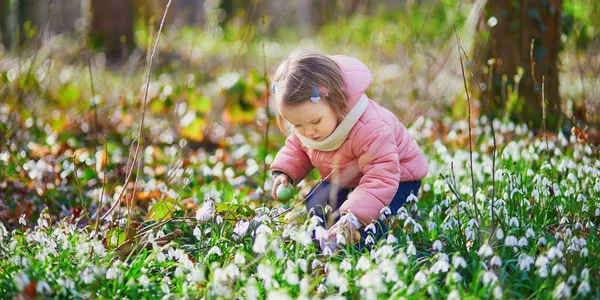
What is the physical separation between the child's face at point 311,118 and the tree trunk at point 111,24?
26.1 feet

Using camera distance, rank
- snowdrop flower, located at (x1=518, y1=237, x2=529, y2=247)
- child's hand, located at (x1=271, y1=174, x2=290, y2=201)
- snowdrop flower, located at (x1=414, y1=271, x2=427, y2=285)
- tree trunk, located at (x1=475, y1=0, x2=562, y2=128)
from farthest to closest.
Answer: tree trunk, located at (x1=475, y1=0, x2=562, y2=128), child's hand, located at (x1=271, y1=174, x2=290, y2=201), snowdrop flower, located at (x1=518, y1=237, x2=529, y2=247), snowdrop flower, located at (x1=414, y1=271, x2=427, y2=285)

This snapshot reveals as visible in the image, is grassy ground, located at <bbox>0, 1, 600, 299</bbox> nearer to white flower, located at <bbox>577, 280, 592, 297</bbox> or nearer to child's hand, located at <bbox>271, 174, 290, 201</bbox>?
white flower, located at <bbox>577, 280, 592, 297</bbox>

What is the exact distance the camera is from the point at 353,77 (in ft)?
9.93

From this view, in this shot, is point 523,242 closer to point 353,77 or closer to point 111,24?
point 353,77

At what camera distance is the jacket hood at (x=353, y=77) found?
301 centimetres

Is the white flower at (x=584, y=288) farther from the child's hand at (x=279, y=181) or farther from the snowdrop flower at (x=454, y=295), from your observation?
the child's hand at (x=279, y=181)

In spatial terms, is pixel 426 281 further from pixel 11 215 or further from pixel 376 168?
pixel 11 215

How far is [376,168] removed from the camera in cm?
293

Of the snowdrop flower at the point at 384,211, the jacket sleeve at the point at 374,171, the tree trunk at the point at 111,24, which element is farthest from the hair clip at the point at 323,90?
the tree trunk at the point at 111,24

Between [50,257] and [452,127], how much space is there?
378 centimetres

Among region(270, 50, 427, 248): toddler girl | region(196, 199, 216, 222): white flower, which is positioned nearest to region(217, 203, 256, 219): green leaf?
region(196, 199, 216, 222): white flower

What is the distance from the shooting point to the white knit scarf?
3.01 meters

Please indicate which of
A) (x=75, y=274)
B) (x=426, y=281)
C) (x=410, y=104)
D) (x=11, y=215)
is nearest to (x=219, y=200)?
(x=11, y=215)

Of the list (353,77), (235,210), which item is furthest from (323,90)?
(235,210)
